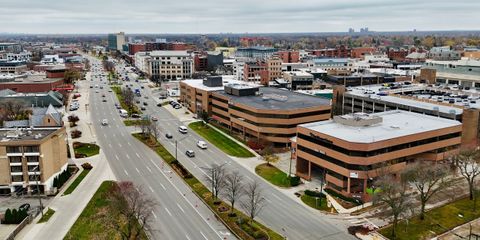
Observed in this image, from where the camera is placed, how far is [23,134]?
72312 millimetres

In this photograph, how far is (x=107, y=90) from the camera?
609 feet

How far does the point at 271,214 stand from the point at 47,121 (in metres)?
53.3

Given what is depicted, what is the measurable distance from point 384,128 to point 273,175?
70.2 ft

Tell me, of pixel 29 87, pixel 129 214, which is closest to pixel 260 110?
pixel 129 214

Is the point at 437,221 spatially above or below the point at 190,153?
below

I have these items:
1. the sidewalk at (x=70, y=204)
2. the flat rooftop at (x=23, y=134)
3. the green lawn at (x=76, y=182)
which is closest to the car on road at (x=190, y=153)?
the sidewalk at (x=70, y=204)

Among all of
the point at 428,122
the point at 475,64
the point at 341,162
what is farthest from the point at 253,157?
the point at 475,64

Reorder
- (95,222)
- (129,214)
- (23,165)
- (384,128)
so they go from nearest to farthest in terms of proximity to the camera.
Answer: (129,214)
(95,222)
(23,165)
(384,128)

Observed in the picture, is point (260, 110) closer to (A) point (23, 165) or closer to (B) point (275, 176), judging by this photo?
(B) point (275, 176)

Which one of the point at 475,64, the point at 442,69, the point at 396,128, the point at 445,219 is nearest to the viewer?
the point at 445,219

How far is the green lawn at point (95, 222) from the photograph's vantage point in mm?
53344

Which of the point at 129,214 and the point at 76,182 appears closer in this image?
the point at 129,214

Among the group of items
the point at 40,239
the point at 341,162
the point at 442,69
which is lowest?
the point at 40,239

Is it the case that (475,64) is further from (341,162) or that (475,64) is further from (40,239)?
(40,239)
